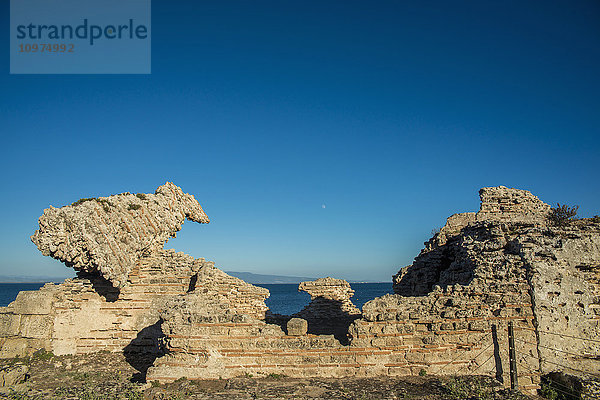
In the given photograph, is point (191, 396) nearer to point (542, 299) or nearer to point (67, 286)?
point (67, 286)

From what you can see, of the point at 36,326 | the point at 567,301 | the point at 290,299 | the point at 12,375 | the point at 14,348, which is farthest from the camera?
the point at 290,299

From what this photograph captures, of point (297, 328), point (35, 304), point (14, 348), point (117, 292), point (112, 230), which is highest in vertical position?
point (112, 230)

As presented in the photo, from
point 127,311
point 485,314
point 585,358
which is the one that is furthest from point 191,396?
point 585,358

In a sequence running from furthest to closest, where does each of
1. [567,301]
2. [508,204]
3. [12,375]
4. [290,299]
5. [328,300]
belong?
[290,299] < [328,300] < [508,204] < [12,375] < [567,301]

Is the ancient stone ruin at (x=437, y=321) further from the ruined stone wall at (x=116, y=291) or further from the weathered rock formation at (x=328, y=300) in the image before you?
the weathered rock formation at (x=328, y=300)

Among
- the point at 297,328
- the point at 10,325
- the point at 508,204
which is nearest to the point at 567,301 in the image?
the point at 508,204

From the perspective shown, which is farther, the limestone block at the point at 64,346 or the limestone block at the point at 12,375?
the limestone block at the point at 64,346

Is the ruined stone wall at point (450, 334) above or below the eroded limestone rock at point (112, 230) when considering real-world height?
below

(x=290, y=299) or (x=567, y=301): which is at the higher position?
(x=567, y=301)

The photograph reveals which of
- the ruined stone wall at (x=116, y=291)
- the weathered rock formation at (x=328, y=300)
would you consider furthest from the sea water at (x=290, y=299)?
the ruined stone wall at (x=116, y=291)

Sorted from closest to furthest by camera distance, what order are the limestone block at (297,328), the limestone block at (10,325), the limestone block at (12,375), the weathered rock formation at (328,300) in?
the limestone block at (297,328) < the limestone block at (12,375) < the limestone block at (10,325) < the weathered rock formation at (328,300)

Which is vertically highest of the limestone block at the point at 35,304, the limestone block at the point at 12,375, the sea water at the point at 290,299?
the limestone block at the point at 35,304

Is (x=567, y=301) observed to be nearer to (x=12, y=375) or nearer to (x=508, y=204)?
(x=508, y=204)

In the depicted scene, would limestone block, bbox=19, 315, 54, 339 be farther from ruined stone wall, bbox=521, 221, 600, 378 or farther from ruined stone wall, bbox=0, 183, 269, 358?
ruined stone wall, bbox=521, 221, 600, 378
